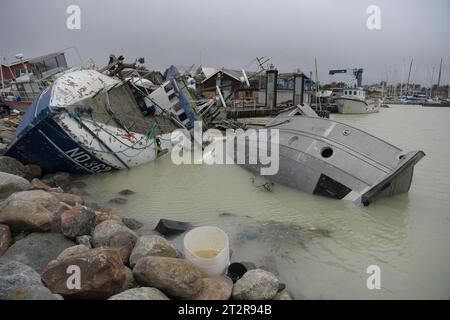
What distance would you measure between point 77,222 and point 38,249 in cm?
68

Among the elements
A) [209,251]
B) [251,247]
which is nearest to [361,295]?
[251,247]

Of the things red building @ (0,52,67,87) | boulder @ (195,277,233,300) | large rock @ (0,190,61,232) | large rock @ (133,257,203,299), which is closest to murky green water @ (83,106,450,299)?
boulder @ (195,277,233,300)

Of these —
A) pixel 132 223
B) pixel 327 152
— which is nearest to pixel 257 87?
pixel 327 152

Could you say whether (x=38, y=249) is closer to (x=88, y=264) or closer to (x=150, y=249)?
(x=88, y=264)

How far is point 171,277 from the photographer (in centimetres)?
394

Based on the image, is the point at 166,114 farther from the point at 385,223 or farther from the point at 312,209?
the point at 385,223

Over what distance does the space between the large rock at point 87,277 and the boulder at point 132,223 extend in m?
2.90

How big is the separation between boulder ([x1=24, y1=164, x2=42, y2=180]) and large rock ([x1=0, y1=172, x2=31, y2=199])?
8.28 ft

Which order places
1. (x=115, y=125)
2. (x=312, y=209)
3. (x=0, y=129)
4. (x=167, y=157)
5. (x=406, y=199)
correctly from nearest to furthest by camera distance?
1. (x=312, y=209)
2. (x=406, y=199)
3. (x=115, y=125)
4. (x=167, y=157)
5. (x=0, y=129)

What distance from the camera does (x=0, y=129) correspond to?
15.9 m

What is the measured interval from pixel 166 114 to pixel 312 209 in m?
8.27

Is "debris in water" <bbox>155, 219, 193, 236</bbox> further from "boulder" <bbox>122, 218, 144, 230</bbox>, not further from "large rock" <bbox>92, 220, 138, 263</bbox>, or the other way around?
"large rock" <bbox>92, 220, 138, 263</bbox>

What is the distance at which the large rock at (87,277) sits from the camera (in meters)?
3.64

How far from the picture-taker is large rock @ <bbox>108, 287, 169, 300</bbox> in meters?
3.62
